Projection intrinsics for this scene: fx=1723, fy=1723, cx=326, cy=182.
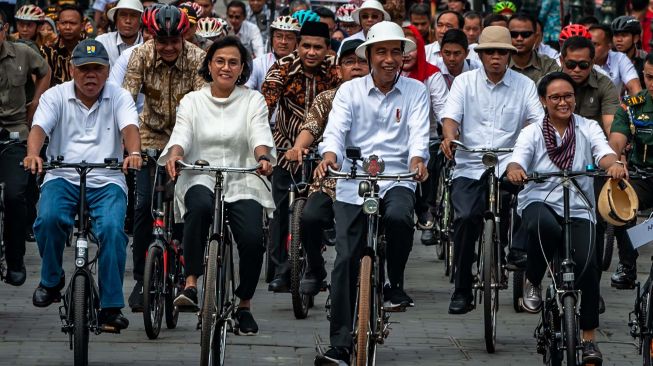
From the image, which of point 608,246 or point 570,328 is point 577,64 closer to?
point 608,246

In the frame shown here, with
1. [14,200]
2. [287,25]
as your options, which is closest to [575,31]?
[287,25]

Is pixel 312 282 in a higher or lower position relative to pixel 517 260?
lower

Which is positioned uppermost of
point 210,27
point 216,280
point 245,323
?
point 210,27

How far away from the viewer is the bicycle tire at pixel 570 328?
384 inches

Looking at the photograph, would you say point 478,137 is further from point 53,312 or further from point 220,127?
point 53,312

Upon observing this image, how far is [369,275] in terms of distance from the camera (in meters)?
9.94

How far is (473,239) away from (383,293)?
5.52ft

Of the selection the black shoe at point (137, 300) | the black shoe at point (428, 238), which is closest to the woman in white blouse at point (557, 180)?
A: the black shoe at point (137, 300)

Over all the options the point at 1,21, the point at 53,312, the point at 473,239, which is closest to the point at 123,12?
the point at 1,21

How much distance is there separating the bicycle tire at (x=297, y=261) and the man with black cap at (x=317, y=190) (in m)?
0.36

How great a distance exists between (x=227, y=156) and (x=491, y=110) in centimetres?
246

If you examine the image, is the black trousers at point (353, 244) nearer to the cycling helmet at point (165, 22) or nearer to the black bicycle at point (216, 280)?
the black bicycle at point (216, 280)

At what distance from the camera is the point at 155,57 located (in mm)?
12719

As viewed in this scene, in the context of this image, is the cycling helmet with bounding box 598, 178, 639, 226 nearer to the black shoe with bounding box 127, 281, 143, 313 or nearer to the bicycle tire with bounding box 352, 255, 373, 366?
the bicycle tire with bounding box 352, 255, 373, 366
